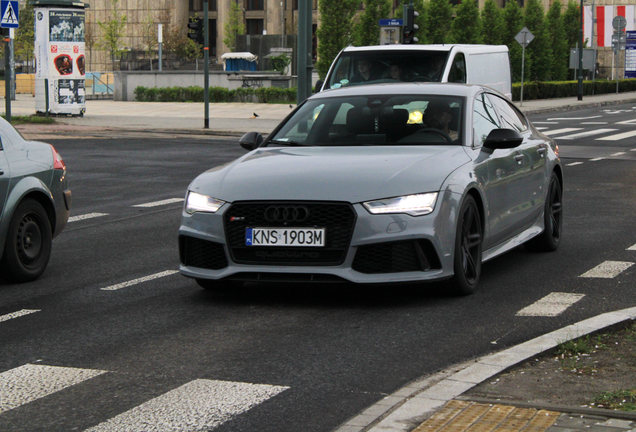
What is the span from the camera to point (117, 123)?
3369cm

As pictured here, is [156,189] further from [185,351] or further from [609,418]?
[609,418]

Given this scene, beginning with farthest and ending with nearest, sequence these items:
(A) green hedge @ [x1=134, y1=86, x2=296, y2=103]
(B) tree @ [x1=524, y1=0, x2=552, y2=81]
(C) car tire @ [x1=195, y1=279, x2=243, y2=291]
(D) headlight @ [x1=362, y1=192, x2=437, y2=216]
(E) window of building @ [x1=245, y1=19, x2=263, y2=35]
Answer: (E) window of building @ [x1=245, y1=19, x2=263, y2=35] < (B) tree @ [x1=524, y1=0, x2=552, y2=81] < (A) green hedge @ [x1=134, y1=86, x2=296, y2=103] < (C) car tire @ [x1=195, y1=279, x2=243, y2=291] < (D) headlight @ [x1=362, y1=192, x2=437, y2=216]

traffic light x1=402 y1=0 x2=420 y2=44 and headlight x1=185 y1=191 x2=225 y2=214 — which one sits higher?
traffic light x1=402 y1=0 x2=420 y2=44

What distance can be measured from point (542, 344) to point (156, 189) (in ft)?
33.6

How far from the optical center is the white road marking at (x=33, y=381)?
16.9 ft

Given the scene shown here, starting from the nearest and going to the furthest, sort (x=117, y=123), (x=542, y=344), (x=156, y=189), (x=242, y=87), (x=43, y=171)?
(x=542, y=344) < (x=43, y=171) < (x=156, y=189) < (x=117, y=123) < (x=242, y=87)

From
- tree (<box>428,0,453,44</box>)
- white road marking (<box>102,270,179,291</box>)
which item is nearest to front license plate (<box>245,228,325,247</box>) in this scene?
white road marking (<box>102,270,179,291</box>)

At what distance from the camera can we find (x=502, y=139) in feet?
26.5

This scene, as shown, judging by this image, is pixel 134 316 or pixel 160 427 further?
pixel 134 316

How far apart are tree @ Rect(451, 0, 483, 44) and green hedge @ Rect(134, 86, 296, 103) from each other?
38.6ft

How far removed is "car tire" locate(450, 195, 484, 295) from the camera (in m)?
7.41

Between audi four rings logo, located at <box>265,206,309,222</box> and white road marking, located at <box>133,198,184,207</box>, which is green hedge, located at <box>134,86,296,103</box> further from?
audi four rings logo, located at <box>265,206,309,222</box>

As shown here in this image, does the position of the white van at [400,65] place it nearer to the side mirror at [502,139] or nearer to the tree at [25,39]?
the side mirror at [502,139]

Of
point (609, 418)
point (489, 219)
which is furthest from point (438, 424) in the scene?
point (489, 219)
